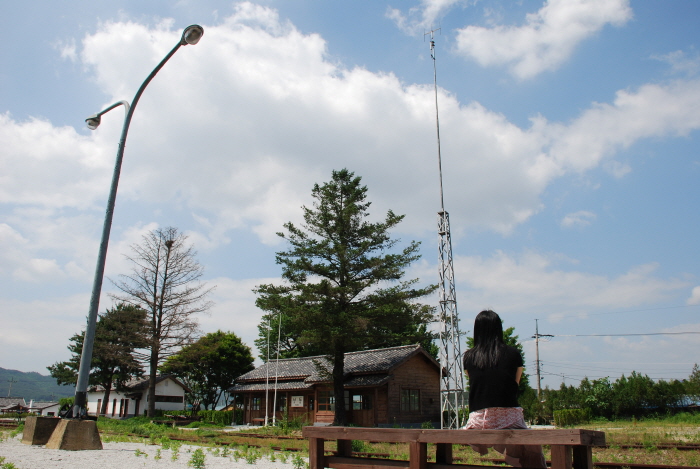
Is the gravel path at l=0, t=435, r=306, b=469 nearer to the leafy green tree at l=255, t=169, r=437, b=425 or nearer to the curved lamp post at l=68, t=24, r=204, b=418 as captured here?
the curved lamp post at l=68, t=24, r=204, b=418

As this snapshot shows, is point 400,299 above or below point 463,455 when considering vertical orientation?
above

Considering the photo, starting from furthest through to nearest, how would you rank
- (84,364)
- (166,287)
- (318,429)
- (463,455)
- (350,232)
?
(166,287) < (350,232) < (463,455) < (84,364) < (318,429)

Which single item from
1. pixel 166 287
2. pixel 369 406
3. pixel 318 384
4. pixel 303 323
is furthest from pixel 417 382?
pixel 166 287

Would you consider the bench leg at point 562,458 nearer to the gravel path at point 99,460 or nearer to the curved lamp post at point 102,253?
the gravel path at point 99,460

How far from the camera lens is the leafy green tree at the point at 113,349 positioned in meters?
33.4

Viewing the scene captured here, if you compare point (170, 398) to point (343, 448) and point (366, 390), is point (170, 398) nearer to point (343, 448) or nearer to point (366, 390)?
point (366, 390)

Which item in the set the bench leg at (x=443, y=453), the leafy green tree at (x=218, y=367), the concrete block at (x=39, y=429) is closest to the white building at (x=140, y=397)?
the leafy green tree at (x=218, y=367)

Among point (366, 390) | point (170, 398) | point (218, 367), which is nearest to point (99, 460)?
point (366, 390)

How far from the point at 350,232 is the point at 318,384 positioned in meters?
10.2

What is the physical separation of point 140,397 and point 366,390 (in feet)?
95.3

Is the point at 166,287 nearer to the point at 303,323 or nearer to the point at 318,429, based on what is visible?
the point at 303,323

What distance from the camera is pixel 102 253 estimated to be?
35.9ft

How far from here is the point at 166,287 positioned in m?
34.6

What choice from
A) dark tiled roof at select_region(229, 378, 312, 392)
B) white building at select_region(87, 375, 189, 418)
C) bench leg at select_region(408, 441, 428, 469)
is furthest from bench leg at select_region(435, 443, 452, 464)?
white building at select_region(87, 375, 189, 418)
